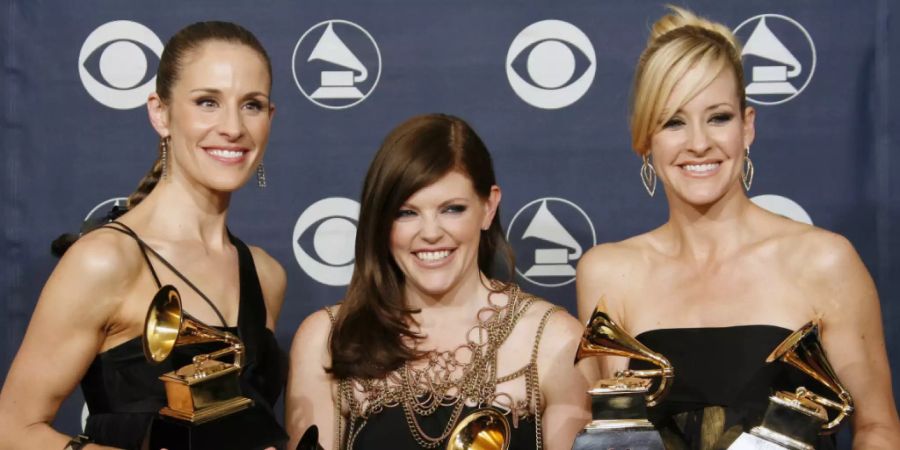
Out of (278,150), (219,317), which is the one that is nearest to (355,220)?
(278,150)

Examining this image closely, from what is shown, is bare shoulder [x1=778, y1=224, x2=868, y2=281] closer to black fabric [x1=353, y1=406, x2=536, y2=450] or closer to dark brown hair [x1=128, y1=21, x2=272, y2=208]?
black fabric [x1=353, y1=406, x2=536, y2=450]

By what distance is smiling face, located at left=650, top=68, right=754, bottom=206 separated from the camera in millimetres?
2684

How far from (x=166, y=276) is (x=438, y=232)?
64cm

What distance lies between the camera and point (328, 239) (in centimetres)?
357

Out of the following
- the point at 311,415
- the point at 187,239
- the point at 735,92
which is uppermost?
the point at 735,92

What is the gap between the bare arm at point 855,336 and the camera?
263 centimetres

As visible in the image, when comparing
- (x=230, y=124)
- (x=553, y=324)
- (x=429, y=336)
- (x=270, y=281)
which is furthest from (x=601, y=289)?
(x=230, y=124)

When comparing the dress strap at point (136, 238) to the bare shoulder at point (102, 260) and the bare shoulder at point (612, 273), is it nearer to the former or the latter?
the bare shoulder at point (102, 260)

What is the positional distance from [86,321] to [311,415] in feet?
1.85

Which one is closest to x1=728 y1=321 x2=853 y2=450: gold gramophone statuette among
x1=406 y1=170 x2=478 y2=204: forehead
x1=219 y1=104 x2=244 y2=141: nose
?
x1=406 y1=170 x2=478 y2=204: forehead

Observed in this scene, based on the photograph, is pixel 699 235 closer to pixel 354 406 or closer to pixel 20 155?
pixel 354 406

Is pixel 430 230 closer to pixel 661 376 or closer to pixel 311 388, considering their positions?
pixel 311 388

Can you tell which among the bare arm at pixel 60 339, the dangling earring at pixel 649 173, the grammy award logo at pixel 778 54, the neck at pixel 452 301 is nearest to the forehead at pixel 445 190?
the neck at pixel 452 301

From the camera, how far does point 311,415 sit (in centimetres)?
270
